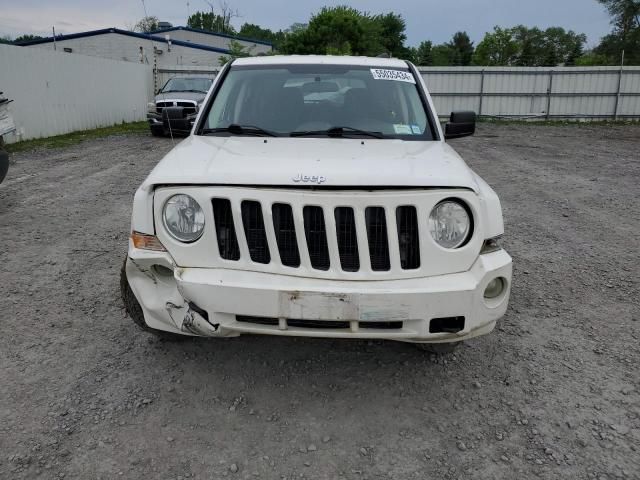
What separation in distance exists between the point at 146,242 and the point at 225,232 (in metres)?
0.40

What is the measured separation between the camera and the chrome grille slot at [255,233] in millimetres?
2488

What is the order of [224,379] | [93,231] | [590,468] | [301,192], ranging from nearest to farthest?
[590,468]
[301,192]
[224,379]
[93,231]

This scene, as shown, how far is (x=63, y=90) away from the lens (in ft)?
47.5

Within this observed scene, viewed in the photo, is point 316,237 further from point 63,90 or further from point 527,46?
point 527,46

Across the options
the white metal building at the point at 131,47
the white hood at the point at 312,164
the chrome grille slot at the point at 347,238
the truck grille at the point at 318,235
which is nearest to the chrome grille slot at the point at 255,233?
the truck grille at the point at 318,235

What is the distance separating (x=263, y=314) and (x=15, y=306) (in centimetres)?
238

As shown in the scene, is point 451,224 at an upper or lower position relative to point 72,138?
upper

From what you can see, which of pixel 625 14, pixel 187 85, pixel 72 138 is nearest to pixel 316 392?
pixel 72 138

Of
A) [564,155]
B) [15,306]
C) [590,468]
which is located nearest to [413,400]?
[590,468]

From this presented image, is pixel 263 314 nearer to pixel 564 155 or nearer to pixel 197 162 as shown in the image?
pixel 197 162

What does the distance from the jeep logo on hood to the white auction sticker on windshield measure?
1834 mm

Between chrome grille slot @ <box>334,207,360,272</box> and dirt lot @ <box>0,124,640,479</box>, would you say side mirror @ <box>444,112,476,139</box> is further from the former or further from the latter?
chrome grille slot @ <box>334,207,360,272</box>

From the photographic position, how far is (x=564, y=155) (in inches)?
472

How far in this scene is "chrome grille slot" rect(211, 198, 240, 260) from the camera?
2.50m
